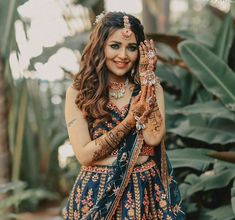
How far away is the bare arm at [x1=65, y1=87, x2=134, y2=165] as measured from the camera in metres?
2.02

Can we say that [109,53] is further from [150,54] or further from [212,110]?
[212,110]

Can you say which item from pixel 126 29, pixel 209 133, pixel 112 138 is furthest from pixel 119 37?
pixel 209 133

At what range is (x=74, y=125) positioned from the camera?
2.07 metres

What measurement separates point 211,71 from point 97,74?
4.78 ft

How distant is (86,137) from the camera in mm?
2068

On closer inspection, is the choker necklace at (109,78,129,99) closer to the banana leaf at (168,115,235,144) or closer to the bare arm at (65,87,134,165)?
the bare arm at (65,87,134,165)

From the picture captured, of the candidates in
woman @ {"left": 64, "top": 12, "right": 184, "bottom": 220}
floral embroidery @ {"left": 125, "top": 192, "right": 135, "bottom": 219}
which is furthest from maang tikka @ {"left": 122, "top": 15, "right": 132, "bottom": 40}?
floral embroidery @ {"left": 125, "top": 192, "right": 135, "bottom": 219}

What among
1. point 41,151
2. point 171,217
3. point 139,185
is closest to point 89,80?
point 139,185

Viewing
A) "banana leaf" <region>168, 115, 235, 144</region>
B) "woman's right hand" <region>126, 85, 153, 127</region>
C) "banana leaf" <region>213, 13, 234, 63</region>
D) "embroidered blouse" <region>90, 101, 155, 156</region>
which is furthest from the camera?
"banana leaf" <region>213, 13, 234, 63</region>

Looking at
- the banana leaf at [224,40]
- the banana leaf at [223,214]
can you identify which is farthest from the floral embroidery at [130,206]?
the banana leaf at [224,40]

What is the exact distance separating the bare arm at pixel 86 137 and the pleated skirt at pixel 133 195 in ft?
0.26

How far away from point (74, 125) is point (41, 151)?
12.8ft

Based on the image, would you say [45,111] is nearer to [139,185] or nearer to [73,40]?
[73,40]

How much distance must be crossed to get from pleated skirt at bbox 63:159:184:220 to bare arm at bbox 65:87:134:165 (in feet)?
0.26
